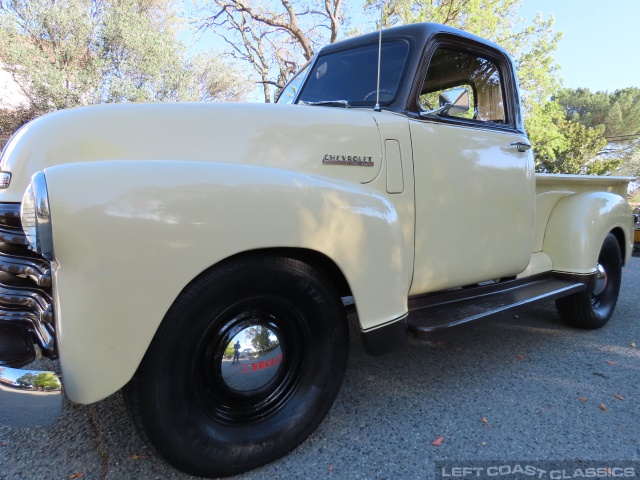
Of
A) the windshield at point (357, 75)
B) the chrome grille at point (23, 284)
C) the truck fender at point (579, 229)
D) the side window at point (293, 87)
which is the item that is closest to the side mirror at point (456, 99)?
the windshield at point (357, 75)

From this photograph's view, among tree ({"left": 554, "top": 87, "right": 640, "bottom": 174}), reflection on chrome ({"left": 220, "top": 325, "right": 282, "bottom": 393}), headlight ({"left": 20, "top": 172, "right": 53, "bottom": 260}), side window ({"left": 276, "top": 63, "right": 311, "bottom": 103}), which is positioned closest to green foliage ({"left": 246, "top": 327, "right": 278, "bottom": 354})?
reflection on chrome ({"left": 220, "top": 325, "right": 282, "bottom": 393})

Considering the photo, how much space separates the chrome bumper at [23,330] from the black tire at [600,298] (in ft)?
12.1

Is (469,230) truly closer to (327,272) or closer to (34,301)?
(327,272)

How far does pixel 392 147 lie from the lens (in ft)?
7.08

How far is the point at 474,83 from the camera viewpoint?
2.98 meters

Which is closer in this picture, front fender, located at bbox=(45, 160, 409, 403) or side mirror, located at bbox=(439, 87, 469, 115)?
front fender, located at bbox=(45, 160, 409, 403)

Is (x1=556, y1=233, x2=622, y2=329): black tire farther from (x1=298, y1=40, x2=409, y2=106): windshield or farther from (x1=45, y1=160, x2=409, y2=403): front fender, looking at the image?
(x1=45, y1=160, x2=409, y2=403): front fender

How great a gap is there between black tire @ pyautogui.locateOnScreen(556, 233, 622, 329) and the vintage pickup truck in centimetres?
107

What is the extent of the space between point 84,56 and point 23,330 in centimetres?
1499

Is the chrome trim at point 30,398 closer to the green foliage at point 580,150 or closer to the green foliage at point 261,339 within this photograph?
the green foliage at point 261,339

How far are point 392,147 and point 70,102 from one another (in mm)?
13645

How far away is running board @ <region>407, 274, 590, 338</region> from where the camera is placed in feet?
7.14

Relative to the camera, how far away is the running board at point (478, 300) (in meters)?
2.18

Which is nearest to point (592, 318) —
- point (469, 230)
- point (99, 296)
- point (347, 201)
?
point (469, 230)
